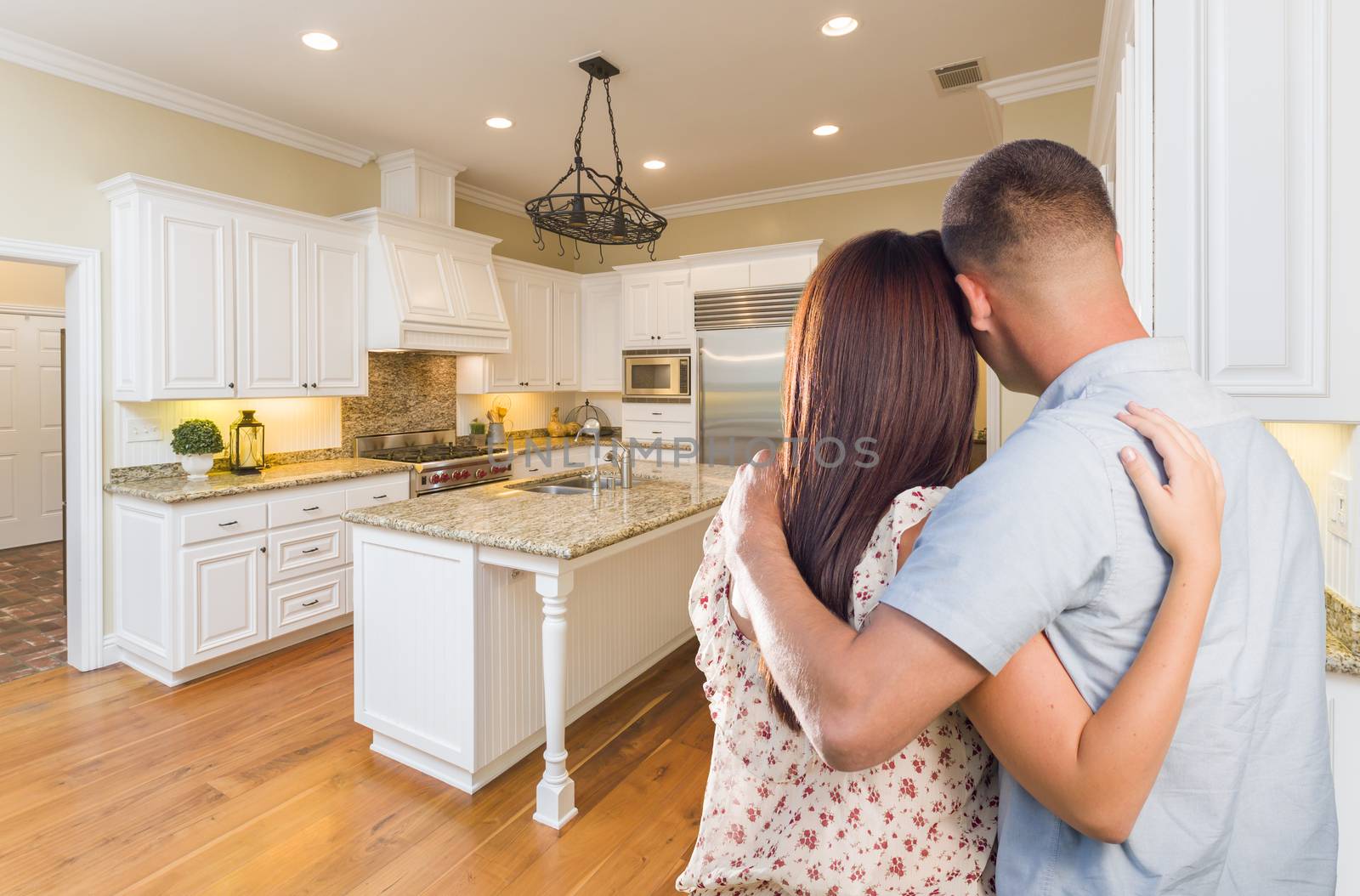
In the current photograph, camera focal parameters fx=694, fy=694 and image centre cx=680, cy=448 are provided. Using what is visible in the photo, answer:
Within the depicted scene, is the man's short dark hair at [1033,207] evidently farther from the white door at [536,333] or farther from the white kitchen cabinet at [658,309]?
the white door at [536,333]

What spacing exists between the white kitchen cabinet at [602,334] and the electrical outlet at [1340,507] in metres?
4.87

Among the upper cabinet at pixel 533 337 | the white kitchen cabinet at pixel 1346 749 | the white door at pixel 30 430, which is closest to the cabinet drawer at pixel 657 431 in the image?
the upper cabinet at pixel 533 337

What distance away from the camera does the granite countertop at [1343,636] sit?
1285 millimetres

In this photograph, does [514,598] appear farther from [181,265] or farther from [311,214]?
[311,214]

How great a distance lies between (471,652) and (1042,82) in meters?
3.74

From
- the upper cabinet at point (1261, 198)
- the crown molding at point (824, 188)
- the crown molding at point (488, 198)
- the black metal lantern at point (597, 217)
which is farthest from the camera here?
the crown molding at point (488, 198)

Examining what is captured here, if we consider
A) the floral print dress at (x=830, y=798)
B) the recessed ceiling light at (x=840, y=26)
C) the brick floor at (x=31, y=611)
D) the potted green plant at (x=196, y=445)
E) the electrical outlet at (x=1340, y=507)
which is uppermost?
the recessed ceiling light at (x=840, y=26)

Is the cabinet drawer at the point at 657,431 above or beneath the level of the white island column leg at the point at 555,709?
above

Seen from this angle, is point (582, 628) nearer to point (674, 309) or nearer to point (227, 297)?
point (227, 297)

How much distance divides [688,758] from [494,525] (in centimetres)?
115

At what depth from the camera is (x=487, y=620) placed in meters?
2.31

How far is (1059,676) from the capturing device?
1.91 ft

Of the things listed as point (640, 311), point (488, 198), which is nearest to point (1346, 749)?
point (640, 311)

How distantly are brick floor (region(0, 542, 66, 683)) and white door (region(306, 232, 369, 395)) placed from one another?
1.84 meters
